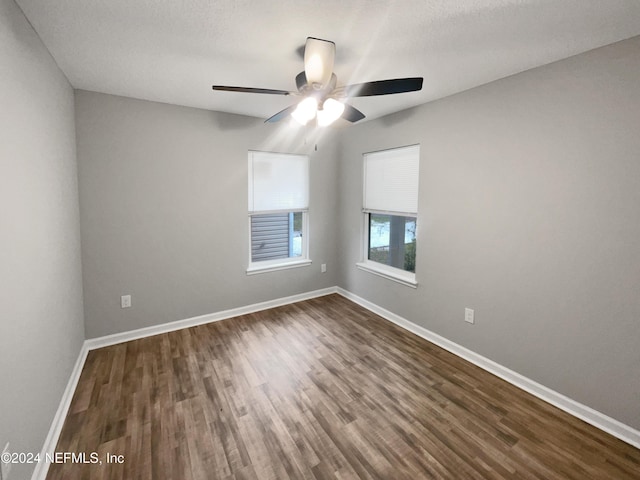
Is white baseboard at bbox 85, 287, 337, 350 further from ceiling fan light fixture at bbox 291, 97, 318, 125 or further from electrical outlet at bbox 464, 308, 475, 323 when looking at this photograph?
ceiling fan light fixture at bbox 291, 97, 318, 125

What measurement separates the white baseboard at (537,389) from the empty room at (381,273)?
1 cm

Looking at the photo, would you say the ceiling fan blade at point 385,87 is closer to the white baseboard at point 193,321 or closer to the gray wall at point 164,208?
the gray wall at point 164,208

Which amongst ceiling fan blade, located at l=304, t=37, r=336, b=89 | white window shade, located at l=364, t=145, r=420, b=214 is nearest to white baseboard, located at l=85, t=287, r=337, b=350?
white window shade, located at l=364, t=145, r=420, b=214

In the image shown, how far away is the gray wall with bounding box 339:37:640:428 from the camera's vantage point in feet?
6.20

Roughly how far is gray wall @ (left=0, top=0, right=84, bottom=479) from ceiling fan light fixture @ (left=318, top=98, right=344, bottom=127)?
64.2 inches

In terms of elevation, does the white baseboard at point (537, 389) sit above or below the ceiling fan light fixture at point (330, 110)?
below

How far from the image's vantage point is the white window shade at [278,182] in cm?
377

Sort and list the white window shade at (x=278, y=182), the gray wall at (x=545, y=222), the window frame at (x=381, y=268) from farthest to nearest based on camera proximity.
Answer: the white window shade at (x=278, y=182)
the window frame at (x=381, y=268)
the gray wall at (x=545, y=222)

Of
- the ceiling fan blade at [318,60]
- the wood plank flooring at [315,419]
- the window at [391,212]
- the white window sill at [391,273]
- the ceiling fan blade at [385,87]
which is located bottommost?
the wood plank flooring at [315,419]

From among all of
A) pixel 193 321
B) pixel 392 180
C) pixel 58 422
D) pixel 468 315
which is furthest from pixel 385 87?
pixel 193 321

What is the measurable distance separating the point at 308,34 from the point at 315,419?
2.49 m

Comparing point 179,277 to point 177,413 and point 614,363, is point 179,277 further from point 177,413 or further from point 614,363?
point 614,363

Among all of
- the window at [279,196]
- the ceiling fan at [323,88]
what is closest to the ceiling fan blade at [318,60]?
the ceiling fan at [323,88]

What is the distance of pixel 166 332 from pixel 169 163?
6.06ft
